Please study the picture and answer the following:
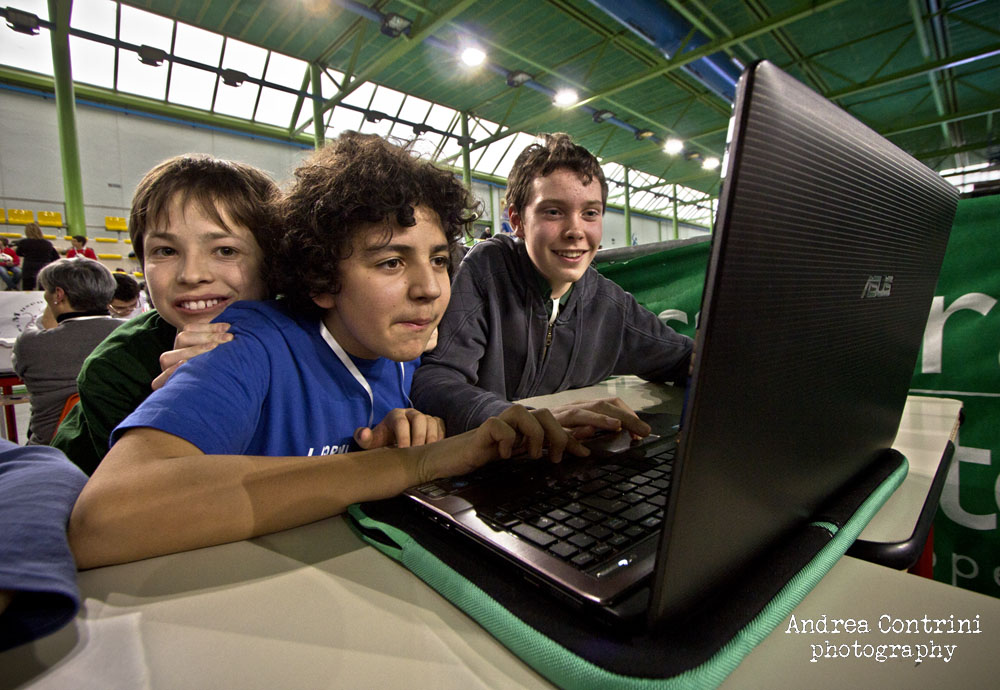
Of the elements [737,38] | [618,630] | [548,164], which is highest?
[737,38]

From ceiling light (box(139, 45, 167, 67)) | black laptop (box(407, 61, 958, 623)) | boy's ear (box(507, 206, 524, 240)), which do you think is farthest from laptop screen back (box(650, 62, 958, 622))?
ceiling light (box(139, 45, 167, 67))

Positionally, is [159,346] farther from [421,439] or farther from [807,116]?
[807,116]

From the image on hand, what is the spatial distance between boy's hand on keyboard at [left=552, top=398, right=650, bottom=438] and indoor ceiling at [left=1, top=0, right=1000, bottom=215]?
4.90 metres

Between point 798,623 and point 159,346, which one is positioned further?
point 159,346

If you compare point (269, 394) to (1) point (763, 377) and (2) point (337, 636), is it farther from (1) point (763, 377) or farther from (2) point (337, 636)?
(1) point (763, 377)

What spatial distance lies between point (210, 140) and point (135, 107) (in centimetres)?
94

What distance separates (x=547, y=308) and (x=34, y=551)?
1041 millimetres

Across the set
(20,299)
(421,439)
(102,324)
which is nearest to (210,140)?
(20,299)

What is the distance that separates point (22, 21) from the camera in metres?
4.43

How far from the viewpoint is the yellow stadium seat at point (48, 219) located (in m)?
5.93

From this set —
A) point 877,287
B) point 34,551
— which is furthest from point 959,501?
point 34,551

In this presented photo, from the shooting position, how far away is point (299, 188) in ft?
2.59

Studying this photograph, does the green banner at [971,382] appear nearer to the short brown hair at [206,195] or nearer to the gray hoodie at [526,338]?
the gray hoodie at [526,338]

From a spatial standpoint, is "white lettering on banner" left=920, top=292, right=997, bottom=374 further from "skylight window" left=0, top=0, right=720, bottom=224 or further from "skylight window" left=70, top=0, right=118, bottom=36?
"skylight window" left=70, top=0, right=118, bottom=36
